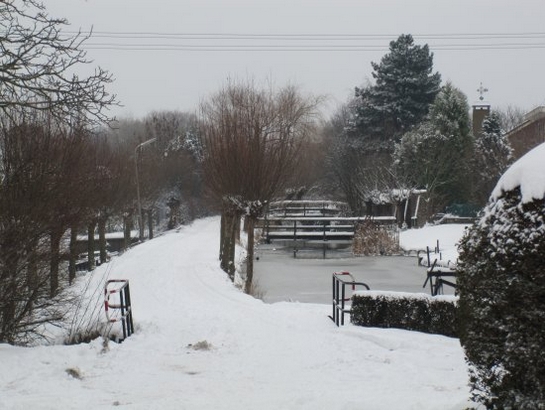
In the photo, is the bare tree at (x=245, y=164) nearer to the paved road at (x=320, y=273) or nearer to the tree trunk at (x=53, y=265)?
the paved road at (x=320, y=273)

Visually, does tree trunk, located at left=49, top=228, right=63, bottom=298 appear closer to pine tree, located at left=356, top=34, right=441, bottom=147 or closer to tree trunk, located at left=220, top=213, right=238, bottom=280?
tree trunk, located at left=220, top=213, right=238, bottom=280

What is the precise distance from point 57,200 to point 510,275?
9.19 metres

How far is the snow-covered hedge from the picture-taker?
965 cm

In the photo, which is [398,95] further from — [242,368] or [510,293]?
[510,293]

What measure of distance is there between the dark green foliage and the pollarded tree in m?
30.2

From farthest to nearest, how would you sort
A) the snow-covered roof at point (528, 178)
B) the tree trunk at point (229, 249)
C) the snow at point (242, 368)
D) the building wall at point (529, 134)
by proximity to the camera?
the building wall at point (529, 134) → the tree trunk at point (229, 249) → the snow at point (242, 368) → the snow-covered roof at point (528, 178)

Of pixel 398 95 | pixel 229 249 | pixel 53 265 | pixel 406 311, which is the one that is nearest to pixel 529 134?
pixel 398 95

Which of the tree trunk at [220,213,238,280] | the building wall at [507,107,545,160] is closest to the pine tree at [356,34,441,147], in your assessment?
the building wall at [507,107,545,160]

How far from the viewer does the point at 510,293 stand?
11.8ft

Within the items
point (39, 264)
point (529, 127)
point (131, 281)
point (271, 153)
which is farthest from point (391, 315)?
point (529, 127)

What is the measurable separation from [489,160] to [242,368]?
3040 centimetres

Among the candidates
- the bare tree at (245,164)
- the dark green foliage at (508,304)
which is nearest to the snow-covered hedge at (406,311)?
the dark green foliage at (508,304)

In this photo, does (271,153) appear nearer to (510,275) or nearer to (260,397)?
(260,397)

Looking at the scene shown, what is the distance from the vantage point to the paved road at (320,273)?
18.5 metres
